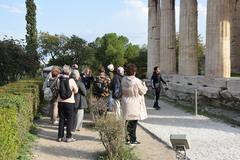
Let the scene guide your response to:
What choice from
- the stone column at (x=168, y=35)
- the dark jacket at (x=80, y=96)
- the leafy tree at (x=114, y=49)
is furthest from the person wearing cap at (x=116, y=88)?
the leafy tree at (x=114, y=49)

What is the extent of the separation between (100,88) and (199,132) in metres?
3.87

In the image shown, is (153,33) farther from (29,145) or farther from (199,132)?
(29,145)

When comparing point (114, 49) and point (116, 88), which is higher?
point (114, 49)

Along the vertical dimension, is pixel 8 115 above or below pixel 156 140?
above

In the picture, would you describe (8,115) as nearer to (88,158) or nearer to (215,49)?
(88,158)

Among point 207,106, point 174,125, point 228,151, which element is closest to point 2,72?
point 207,106

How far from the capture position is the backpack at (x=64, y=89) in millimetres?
12547

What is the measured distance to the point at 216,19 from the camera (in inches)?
829

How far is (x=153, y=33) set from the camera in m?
34.1

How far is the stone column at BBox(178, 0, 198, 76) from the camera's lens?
2505cm

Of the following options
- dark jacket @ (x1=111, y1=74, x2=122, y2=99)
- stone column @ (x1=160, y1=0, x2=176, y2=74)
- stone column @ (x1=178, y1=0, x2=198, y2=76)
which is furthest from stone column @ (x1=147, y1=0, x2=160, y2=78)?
dark jacket @ (x1=111, y1=74, x2=122, y2=99)

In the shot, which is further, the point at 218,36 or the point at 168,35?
the point at 168,35

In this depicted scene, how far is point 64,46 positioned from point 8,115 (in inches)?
2647

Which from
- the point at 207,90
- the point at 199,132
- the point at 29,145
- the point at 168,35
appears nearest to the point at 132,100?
the point at 29,145
